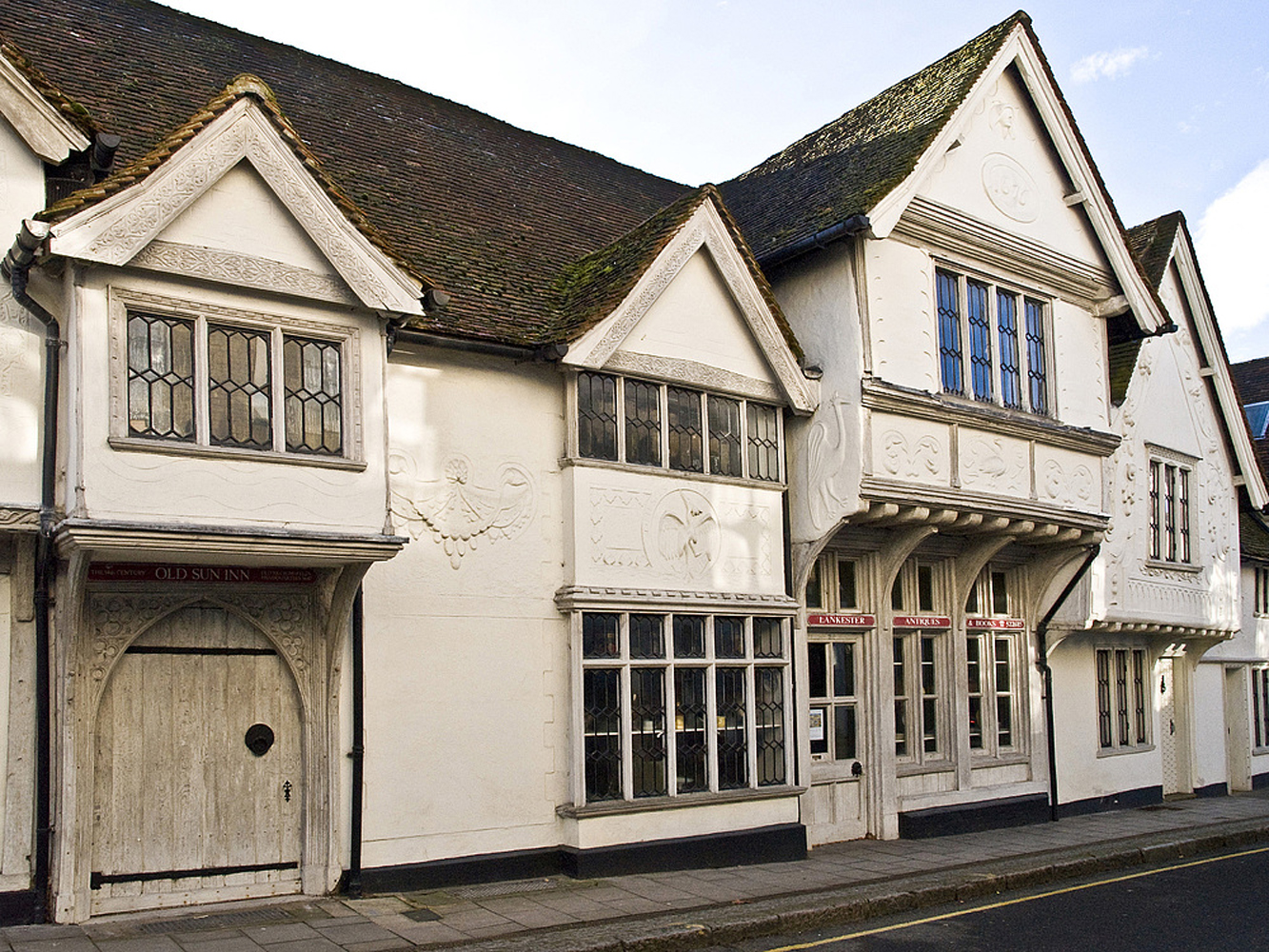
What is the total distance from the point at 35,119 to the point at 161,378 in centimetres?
237

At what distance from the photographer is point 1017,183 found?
16.7 m

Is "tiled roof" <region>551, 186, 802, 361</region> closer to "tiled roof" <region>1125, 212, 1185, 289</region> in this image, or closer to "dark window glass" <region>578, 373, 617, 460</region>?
"dark window glass" <region>578, 373, 617, 460</region>

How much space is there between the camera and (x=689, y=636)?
531 inches

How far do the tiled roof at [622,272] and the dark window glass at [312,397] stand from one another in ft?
8.96

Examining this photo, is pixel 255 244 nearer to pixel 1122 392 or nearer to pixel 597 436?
pixel 597 436

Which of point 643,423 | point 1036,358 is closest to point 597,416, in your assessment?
point 643,423

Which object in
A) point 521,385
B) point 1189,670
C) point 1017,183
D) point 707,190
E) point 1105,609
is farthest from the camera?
point 1189,670

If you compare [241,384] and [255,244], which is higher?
[255,244]

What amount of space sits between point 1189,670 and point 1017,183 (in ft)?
33.0

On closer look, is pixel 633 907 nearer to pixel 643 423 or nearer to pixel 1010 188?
pixel 643 423

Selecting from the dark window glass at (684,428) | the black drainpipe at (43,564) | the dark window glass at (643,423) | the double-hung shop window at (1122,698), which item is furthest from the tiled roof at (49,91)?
the double-hung shop window at (1122,698)

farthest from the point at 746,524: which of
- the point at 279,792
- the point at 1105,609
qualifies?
the point at 1105,609

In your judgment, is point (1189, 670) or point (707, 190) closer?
point (707, 190)

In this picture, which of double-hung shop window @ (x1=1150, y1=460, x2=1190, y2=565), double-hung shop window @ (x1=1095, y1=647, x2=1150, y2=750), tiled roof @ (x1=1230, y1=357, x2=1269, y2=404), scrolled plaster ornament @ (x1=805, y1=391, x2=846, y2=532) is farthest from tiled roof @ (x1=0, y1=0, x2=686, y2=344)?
tiled roof @ (x1=1230, y1=357, x2=1269, y2=404)
